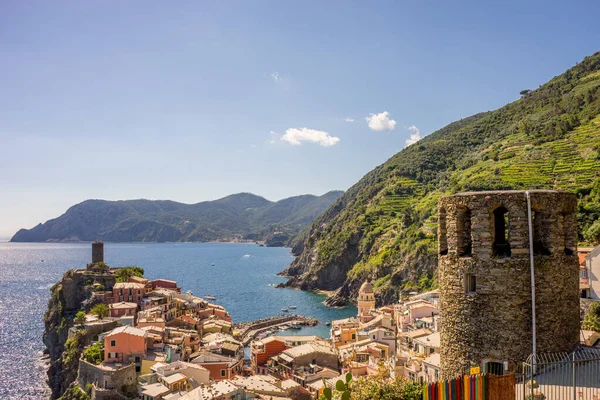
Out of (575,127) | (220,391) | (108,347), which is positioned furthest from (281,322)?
(575,127)

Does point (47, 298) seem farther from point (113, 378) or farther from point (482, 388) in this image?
point (482, 388)

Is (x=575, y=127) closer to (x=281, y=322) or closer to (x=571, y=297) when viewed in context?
(x=281, y=322)

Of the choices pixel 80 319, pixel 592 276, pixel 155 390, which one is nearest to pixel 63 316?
pixel 80 319

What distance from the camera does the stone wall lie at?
124 ft

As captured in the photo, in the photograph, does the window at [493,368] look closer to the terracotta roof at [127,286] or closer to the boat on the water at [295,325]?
the terracotta roof at [127,286]

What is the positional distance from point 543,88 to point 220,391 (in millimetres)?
145178

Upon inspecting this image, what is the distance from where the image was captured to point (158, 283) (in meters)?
82.3

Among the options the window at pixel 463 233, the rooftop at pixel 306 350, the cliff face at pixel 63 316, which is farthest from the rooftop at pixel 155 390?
the window at pixel 463 233

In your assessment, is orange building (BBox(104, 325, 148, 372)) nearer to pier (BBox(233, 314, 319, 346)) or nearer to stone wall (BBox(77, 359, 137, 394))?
stone wall (BBox(77, 359, 137, 394))

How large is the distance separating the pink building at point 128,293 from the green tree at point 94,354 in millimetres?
18825

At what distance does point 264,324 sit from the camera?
8112 centimetres

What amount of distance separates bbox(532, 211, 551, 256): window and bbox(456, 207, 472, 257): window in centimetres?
148

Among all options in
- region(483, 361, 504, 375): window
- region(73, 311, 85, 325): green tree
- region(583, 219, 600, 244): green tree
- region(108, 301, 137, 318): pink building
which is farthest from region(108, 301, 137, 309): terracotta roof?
region(583, 219, 600, 244): green tree

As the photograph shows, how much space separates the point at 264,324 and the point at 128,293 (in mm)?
26221
